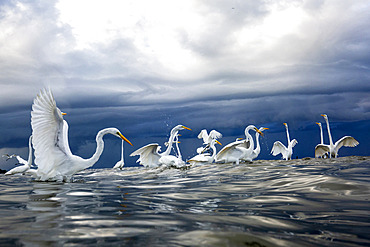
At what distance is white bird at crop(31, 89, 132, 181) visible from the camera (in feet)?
30.9

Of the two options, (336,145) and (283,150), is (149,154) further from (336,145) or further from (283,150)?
(336,145)

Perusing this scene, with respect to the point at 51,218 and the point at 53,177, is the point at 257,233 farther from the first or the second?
the point at 53,177

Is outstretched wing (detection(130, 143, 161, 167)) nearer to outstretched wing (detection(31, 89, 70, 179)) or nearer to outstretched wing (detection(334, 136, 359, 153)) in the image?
outstretched wing (detection(31, 89, 70, 179))

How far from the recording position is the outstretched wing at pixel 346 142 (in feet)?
83.0

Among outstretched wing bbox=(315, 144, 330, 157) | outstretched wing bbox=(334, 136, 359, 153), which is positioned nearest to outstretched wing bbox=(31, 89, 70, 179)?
outstretched wing bbox=(334, 136, 359, 153)

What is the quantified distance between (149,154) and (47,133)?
9996 mm

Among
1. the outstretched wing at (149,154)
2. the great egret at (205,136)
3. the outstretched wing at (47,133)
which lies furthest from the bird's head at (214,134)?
the outstretched wing at (47,133)

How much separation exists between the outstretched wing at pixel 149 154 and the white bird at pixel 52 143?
6.75 meters

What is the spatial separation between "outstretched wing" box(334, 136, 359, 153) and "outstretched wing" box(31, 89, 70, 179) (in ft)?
75.1

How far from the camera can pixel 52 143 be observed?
10.0 metres

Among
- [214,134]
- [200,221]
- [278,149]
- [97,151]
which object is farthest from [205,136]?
[200,221]

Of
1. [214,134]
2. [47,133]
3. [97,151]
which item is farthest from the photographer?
[214,134]

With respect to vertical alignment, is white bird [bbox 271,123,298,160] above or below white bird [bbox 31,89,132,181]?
below

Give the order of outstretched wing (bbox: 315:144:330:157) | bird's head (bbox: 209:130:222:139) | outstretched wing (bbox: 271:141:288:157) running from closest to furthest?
bird's head (bbox: 209:130:222:139)
outstretched wing (bbox: 315:144:330:157)
outstretched wing (bbox: 271:141:288:157)
